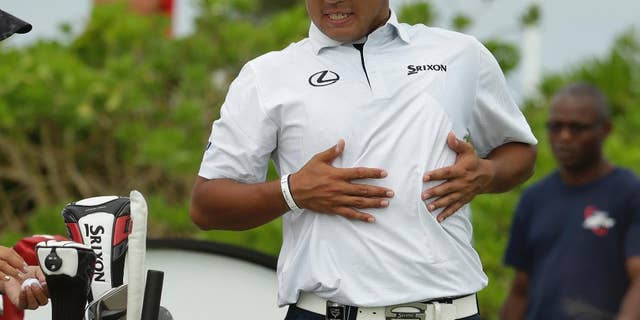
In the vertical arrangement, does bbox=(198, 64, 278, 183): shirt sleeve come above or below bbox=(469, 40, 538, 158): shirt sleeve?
above

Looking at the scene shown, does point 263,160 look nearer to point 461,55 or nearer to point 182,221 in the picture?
point 461,55

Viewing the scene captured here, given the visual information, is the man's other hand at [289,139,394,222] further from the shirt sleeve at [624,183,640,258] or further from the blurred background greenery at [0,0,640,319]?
the blurred background greenery at [0,0,640,319]

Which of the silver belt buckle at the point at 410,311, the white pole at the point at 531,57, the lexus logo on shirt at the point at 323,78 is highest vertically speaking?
the lexus logo on shirt at the point at 323,78

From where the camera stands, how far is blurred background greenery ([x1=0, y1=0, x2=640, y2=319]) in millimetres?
8484

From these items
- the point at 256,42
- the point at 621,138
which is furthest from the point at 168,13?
the point at 621,138

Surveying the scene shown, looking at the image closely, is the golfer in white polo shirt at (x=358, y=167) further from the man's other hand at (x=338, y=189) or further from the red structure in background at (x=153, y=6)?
the red structure in background at (x=153, y=6)

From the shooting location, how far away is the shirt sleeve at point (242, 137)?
392cm

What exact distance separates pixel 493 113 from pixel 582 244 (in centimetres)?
246

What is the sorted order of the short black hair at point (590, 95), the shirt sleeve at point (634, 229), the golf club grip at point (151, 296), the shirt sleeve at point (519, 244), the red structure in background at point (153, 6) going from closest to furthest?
the golf club grip at point (151, 296), the shirt sleeve at point (634, 229), the shirt sleeve at point (519, 244), the short black hair at point (590, 95), the red structure in background at point (153, 6)

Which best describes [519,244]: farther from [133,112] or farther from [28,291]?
[28,291]

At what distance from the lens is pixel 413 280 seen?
381 cm

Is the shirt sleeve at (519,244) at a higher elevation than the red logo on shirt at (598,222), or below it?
below

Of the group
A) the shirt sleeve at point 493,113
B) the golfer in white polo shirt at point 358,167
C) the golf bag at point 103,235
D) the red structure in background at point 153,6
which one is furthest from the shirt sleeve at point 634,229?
the red structure in background at point 153,6

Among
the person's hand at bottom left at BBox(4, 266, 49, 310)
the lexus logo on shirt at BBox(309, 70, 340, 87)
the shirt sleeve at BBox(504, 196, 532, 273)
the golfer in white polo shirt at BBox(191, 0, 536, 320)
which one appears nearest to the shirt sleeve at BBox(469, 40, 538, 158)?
the golfer in white polo shirt at BBox(191, 0, 536, 320)
